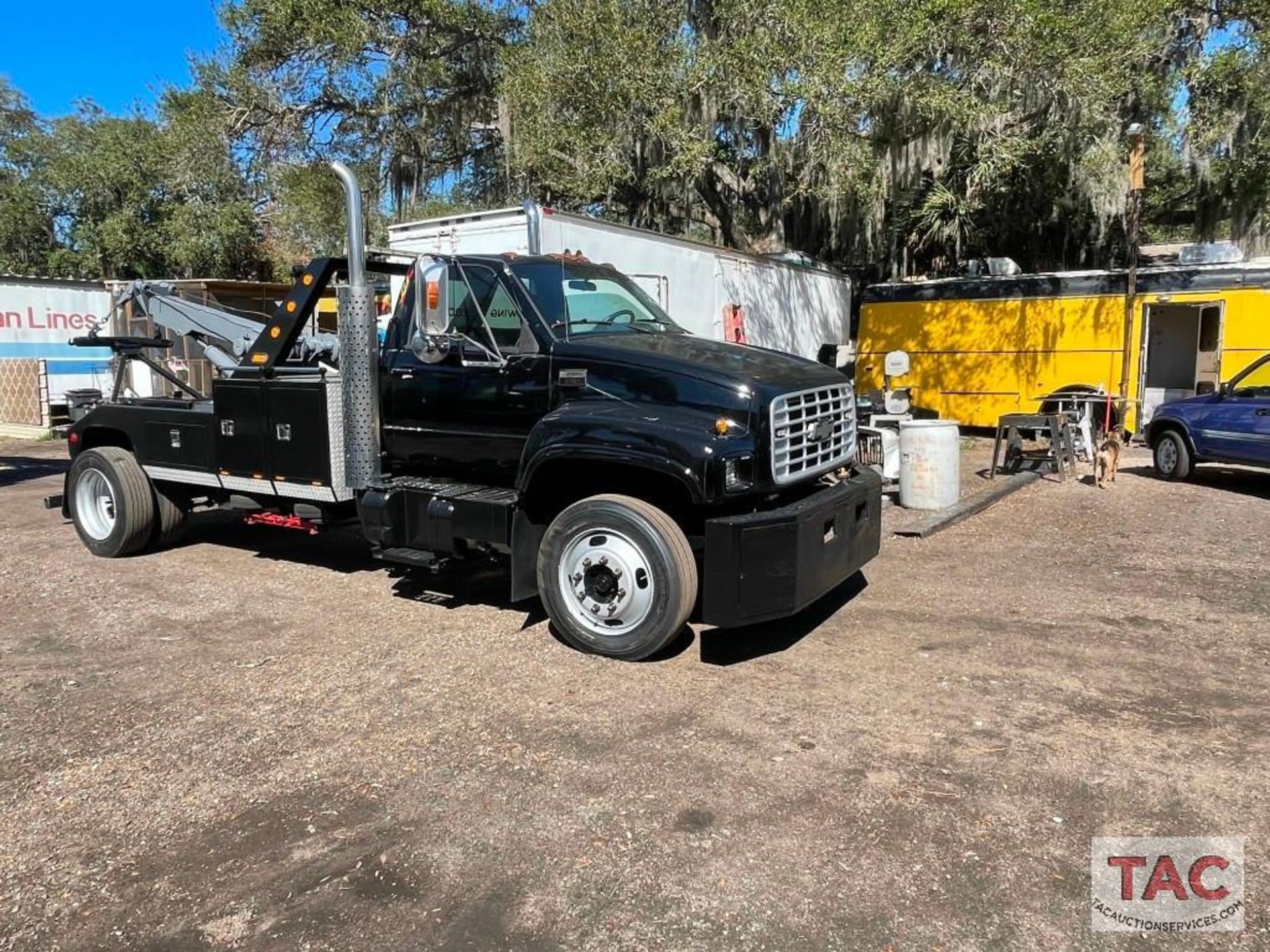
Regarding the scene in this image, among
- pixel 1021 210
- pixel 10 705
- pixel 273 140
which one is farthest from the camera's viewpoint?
pixel 273 140

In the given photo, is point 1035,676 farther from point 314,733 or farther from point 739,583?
point 314,733

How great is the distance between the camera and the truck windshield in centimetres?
580

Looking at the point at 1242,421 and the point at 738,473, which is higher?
the point at 738,473

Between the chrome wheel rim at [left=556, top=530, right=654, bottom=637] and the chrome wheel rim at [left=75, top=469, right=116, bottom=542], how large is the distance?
182 inches

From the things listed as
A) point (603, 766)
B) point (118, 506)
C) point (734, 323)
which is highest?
point (734, 323)

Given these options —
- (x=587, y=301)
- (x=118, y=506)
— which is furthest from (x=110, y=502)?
(x=587, y=301)

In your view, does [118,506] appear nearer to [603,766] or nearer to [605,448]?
[605,448]

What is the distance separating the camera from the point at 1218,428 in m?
11.0

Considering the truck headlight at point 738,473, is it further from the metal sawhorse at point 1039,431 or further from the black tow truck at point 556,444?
the metal sawhorse at point 1039,431

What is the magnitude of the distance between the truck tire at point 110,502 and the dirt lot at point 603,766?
869 mm

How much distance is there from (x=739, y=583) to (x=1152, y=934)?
7.60ft

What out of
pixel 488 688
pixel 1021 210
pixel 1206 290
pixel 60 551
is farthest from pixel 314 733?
pixel 1021 210

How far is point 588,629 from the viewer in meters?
5.31

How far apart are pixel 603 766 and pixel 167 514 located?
5462 mm
